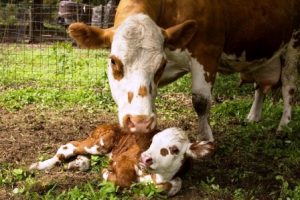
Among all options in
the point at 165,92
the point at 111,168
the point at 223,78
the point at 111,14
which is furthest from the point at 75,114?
the point at 111,14

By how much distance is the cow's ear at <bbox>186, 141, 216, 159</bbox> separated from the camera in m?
3.71

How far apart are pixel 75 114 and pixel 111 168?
271cm

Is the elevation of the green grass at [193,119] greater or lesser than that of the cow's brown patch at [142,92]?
lesser

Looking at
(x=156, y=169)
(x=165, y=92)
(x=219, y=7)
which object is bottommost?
(x=165, y=92)

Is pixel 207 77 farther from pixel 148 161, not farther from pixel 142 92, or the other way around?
pixel 148 161

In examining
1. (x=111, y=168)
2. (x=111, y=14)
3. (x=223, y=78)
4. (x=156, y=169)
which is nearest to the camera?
(x=156, y=169)

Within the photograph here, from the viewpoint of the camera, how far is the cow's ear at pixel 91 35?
13.6ft

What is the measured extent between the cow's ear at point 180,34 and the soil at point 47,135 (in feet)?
3.58

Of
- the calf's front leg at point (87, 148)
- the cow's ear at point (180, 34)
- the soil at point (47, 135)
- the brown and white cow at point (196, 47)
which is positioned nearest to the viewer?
the brown and white cow at point (196, 47)

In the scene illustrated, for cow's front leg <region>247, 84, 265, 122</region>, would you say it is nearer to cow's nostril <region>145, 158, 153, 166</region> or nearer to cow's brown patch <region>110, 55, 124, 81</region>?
cow's brown patch <region>110, 55, 124, 81</region>

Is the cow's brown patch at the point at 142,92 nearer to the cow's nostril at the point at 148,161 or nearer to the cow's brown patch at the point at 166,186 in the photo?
the cow's nostril at the point at 148,161

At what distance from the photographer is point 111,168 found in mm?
3986

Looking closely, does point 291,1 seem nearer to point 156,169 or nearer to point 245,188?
point 245,188

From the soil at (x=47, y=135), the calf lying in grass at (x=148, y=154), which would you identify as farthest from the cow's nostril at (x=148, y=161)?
the soil at (x=47, y=135)
